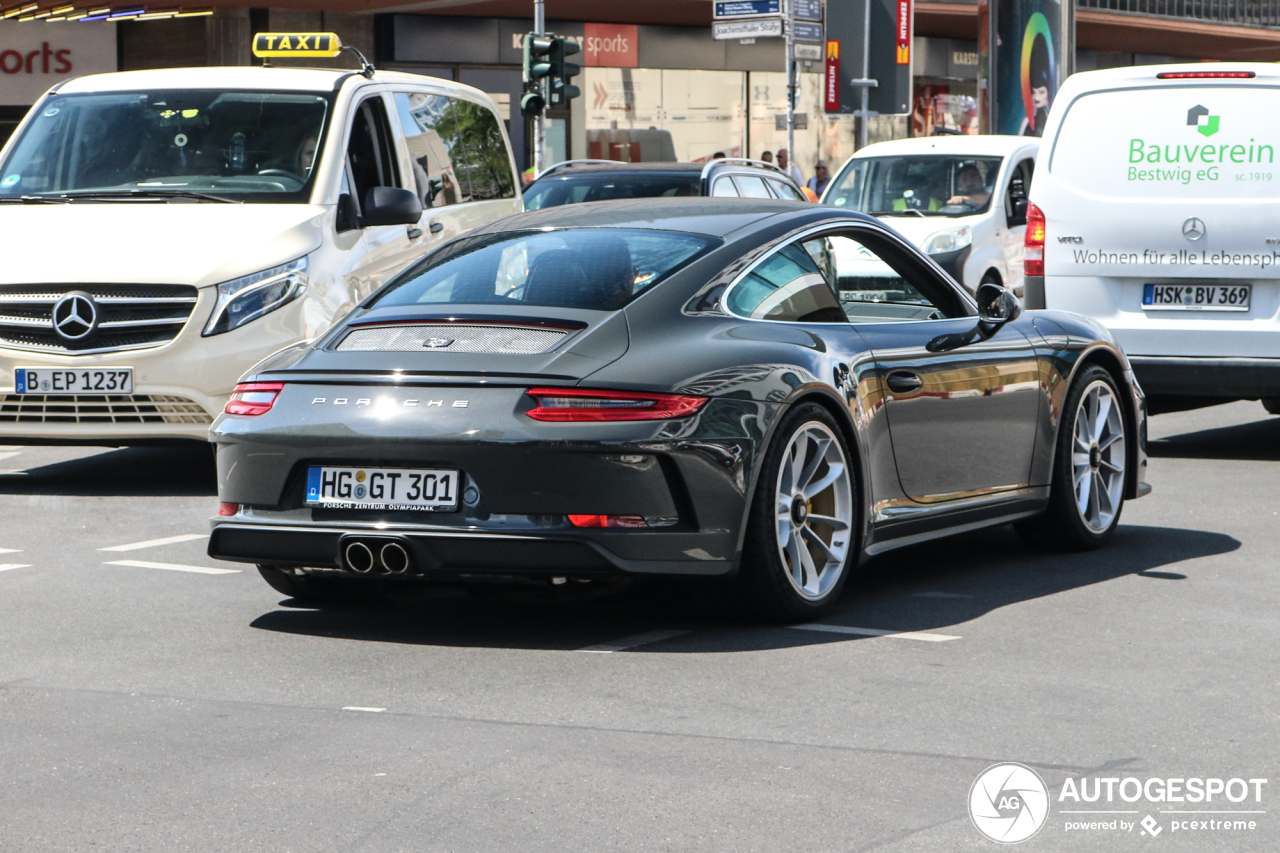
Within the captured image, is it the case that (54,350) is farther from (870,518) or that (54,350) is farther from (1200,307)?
(1200,307)

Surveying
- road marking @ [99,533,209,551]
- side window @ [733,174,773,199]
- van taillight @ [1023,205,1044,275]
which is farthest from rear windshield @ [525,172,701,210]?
road marking @ [99,533,209,551]

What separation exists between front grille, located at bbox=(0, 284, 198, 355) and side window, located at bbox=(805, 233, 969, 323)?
3585 mm

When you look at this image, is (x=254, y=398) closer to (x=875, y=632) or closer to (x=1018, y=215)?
(x=875, y=632)

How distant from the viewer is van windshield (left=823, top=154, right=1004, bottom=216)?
1891 centimetres

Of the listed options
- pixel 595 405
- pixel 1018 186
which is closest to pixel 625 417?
pixel 595 405

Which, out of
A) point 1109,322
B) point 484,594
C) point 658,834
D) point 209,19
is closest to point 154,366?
point 484,594

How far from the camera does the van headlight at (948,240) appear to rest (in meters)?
18.3

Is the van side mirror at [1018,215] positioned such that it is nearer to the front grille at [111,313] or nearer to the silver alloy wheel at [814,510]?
the front grille at [111,313]

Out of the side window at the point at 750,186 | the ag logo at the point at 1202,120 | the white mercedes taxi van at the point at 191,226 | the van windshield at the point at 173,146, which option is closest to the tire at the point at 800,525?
the white mercedes taxi van at the point at 191,226

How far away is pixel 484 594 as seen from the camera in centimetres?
693

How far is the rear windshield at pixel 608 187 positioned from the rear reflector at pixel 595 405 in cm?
1092

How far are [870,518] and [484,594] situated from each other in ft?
4.30

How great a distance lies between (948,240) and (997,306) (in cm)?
1096

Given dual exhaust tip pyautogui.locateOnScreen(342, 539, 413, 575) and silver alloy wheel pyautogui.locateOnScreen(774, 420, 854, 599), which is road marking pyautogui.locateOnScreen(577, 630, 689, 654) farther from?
dual exhaust tip pyautogui.locateOnScreen(342, 539, 413, 575)
